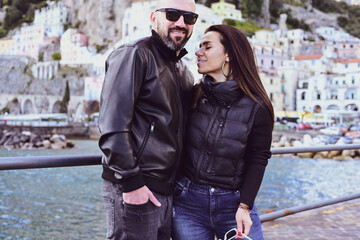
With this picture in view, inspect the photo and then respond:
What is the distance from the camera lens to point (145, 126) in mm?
1670

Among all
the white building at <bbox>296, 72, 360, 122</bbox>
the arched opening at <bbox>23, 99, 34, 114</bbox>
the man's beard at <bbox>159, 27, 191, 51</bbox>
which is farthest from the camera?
the arched opening at <bbox>23, 99, 34, 114</bbox>

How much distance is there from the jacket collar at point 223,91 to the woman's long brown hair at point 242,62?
0.11 ft

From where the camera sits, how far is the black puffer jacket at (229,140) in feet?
5.95

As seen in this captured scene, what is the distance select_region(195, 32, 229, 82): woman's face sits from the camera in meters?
1.91

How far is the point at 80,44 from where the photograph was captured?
64.8 metres

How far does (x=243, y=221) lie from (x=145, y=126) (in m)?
0.64

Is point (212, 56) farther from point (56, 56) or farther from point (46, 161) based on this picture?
point (56, 56)

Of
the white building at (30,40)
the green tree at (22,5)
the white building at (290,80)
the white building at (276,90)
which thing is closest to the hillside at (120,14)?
the green tree at (22,5)

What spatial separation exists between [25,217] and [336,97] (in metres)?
45.6

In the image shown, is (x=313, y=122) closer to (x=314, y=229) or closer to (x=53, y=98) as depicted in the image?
(x=53, y=98)

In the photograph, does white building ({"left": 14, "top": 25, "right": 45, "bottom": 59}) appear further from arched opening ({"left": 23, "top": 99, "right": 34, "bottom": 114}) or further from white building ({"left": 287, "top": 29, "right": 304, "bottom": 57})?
white building ({"left": 287, "top": 29, "right": 304, "bottom": 57})

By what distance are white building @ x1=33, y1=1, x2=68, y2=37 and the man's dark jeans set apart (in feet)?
257

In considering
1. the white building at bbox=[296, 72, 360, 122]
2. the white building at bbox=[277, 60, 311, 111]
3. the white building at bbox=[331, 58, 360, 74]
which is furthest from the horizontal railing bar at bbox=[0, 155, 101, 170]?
the white building at bbox=[331, 58, 360, 74]

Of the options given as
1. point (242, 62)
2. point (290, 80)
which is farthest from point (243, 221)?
point (290, 80)
